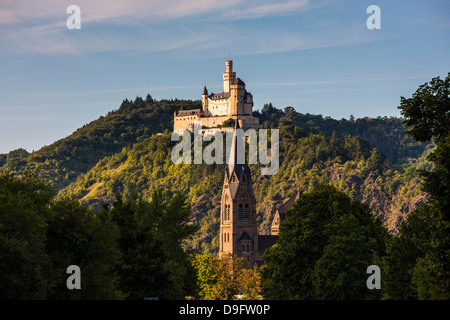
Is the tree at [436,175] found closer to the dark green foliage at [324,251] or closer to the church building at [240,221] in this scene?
the dark green foliage at [324,251]

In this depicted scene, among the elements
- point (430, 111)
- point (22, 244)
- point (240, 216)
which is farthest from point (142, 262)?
point (240, 216)

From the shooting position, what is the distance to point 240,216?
18475 centimetres

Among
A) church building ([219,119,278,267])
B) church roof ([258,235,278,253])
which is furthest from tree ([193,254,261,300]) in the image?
church roof ([258,235,278,253])

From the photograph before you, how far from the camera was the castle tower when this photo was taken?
180 meters

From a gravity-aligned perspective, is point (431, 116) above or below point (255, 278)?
above

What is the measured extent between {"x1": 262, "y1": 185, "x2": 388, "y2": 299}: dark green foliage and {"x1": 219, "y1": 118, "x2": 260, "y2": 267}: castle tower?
335ft

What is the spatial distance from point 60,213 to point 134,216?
996cm

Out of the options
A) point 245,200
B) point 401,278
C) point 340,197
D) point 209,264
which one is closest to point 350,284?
point 401,278

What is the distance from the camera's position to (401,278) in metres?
67.5

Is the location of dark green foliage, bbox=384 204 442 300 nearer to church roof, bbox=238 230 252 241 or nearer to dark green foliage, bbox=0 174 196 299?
dark green foliage, bbox=0 174 196 299

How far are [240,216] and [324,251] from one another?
117 meters
